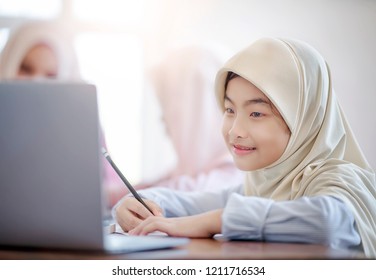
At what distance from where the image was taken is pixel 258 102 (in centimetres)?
129

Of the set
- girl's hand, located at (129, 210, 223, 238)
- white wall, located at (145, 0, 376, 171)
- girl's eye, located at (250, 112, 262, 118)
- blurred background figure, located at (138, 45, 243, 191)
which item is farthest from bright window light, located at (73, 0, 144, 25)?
girl's hand, located at (129, 210, 223, 238)

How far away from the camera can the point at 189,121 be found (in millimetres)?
2328

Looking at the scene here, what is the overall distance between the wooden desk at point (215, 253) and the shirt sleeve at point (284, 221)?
1.4 inches

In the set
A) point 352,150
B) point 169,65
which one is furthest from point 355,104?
point 169,65

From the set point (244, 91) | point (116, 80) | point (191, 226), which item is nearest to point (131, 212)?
point (191, 226)

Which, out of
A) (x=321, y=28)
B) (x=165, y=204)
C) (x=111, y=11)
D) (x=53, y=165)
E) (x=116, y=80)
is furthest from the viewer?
(x=116, y=80)

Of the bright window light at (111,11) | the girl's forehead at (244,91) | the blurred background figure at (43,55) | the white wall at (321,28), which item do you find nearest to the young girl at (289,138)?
the girl's forehead at (244,91)

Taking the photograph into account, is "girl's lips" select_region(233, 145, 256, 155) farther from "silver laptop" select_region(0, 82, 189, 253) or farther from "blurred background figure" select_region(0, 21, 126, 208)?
"blurred background figure" select_region(0, 21, 126, 208)

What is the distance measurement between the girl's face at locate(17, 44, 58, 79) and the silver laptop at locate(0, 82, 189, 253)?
56.0 inches

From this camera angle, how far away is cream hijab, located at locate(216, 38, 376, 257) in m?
1.25

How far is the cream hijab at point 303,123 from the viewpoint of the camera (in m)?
1.25

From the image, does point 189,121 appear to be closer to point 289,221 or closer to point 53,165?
point 289,221

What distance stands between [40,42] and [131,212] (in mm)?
1233

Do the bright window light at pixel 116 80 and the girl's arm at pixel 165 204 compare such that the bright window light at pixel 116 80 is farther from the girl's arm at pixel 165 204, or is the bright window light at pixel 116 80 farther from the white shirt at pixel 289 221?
the white shirt at pixel 289 221
